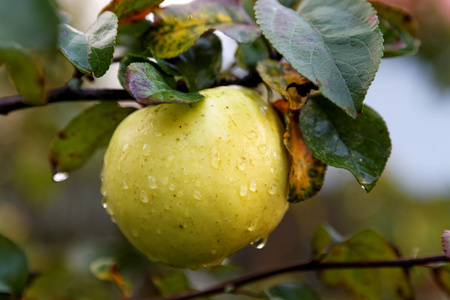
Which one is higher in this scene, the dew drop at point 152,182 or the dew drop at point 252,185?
the dew drop at point 152,182

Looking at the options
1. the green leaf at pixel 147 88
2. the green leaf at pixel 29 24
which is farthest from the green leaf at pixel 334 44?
the green leaf at pixel 29 24

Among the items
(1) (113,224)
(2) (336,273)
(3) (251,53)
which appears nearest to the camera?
(3) (251,53)

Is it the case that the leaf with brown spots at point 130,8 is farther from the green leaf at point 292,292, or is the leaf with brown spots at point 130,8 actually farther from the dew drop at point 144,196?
the green leaf at point 292,292

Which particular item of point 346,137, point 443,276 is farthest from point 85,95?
point 443,276

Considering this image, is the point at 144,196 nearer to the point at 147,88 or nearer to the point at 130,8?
the point at 147,88

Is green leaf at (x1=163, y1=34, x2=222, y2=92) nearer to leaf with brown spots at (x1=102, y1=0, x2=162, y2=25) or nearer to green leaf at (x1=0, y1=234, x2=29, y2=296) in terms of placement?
leaf with brown spots at (x1=102, y1=0, x2=162, y2=25)

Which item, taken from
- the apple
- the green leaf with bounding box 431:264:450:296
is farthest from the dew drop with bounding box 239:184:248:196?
the green leaf with bounding box 431:264:450:296

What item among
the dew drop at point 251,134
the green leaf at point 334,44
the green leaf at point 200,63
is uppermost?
the green leaf at point 334,44
